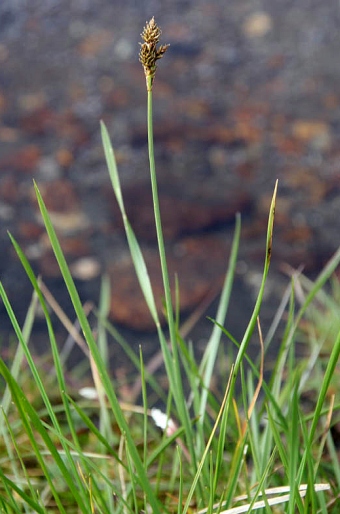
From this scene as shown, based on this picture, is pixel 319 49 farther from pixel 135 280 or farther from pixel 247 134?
pixel 135 280

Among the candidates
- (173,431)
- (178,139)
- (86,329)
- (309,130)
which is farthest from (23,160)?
(86,329)

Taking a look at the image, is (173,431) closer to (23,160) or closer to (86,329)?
(86,329)

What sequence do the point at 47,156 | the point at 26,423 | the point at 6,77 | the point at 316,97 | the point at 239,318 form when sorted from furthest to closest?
the point at 6,77
the point at 316,97
the point at 47,156
the point at 239,318
the point at 26,423

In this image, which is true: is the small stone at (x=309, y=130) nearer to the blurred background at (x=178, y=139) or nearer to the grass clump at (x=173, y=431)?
the blurred background at (x=178, y=139)

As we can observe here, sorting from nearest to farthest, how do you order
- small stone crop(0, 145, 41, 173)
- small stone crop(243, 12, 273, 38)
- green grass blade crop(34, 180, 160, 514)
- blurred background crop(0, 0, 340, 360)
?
1. green grass blade crop(34, 180, 160, 514)
2. blurred background crop(0, 0, 340, 360)
3. small stone crop(0, 145, 41, 173)
4. small stone crop(243, 12, 273, 38)

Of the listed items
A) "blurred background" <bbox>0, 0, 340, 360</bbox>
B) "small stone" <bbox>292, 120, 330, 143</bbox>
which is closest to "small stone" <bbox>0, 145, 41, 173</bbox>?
"blurred background" <bbox>0, 0, 340, 360</bbox>

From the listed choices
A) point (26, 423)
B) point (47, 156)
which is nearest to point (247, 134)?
point (47, 156)

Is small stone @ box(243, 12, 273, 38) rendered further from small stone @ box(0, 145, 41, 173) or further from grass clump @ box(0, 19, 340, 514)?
grass clump @ box(0, 19, 340, 514)
